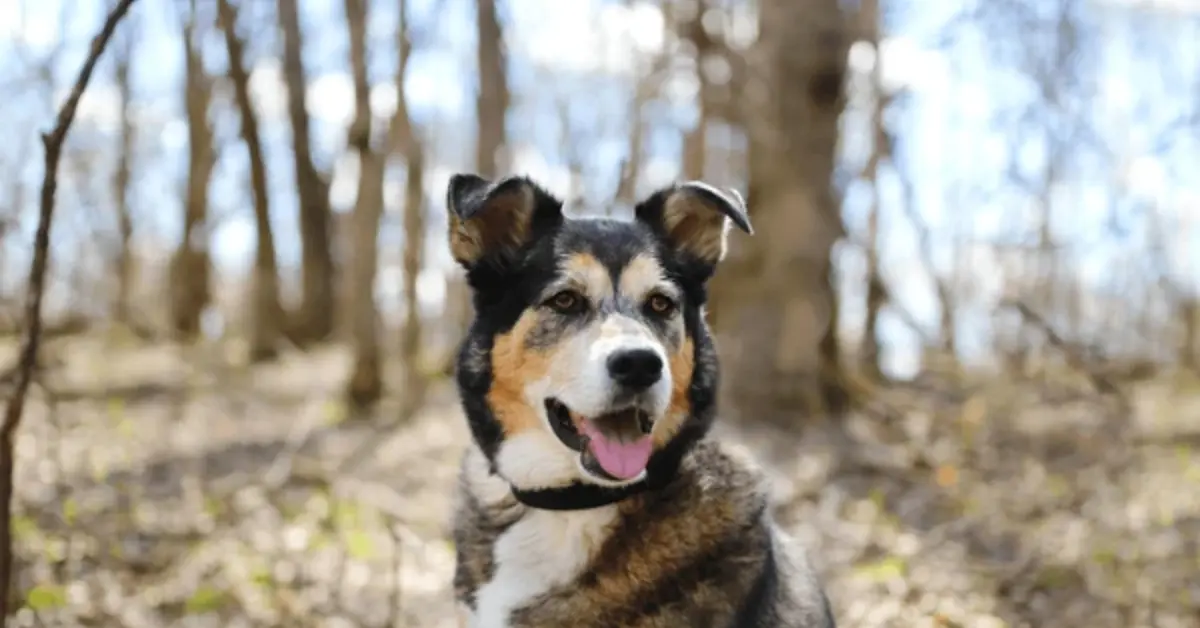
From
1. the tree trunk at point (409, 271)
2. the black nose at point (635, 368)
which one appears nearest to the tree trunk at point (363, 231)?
the tree trunk at point (409, 271)

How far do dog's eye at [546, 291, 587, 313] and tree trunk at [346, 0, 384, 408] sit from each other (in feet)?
25.6

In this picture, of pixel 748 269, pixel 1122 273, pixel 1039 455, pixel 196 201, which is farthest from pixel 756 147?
pixel 1122 273

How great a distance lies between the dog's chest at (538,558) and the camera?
12.5 ft

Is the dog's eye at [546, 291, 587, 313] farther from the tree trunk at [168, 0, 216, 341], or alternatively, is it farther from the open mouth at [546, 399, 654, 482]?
the tree trunk at [168, 0, 216, 341]

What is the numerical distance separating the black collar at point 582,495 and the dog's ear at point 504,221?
104cm

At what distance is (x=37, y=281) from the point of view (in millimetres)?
4000

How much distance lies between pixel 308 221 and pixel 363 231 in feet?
31.9

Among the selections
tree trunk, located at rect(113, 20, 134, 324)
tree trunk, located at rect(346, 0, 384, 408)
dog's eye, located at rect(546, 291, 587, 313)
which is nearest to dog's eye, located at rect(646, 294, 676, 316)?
dog's eye, located at rect(546, 291, 587, 313)

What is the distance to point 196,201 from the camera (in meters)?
21.9

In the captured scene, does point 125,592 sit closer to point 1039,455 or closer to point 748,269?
point 748,269

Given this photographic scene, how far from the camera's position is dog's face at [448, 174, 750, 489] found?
A: 3695mm

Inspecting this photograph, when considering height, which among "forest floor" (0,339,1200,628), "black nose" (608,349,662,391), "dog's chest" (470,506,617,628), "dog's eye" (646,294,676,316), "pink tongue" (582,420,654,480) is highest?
"dog's eye" (646,294,676,316)

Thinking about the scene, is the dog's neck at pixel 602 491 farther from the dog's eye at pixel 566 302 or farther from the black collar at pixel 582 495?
the dog's eye at pixel 566 302

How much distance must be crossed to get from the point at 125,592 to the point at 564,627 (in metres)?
3.32
